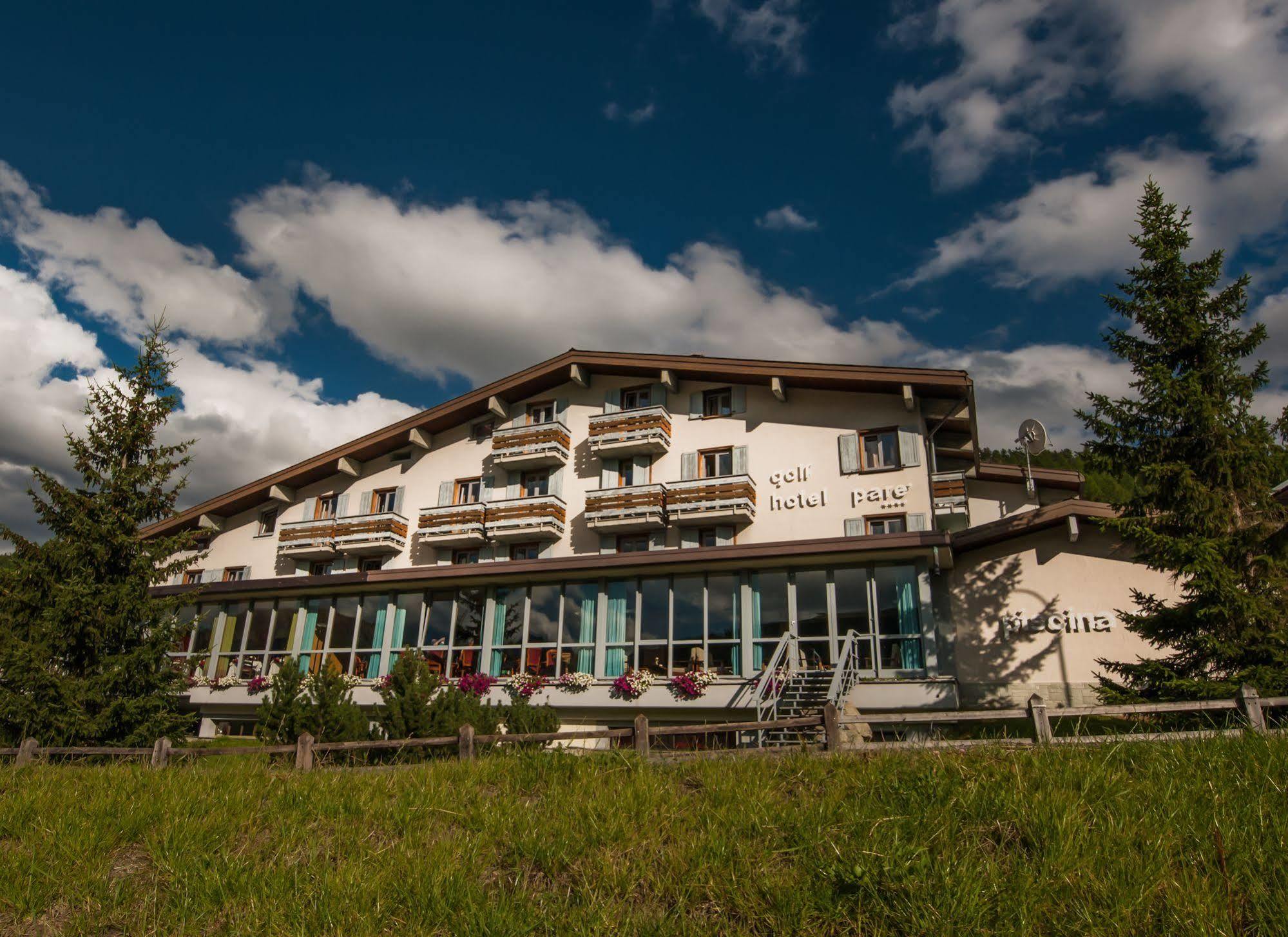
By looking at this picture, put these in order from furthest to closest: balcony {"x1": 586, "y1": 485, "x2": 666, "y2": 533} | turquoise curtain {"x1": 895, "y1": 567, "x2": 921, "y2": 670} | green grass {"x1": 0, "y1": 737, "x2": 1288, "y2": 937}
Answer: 1. balcony {"x1": 586, "y1": 485, "x2": 666, "y2": 533}
2. turquoise curtain {"x1": 895, "y1": 567, "x2": 921, "y2": 670}
3. green grass {"x1": 0, "y1": 737, "x2": 1288, "y2": 937}

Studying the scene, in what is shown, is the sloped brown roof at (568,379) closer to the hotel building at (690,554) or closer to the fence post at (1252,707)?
the hotel building at (690,554)

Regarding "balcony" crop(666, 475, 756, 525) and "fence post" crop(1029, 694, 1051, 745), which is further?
"balcony" crop(666, 475, 756, 525)

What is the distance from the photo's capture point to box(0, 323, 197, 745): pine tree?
17.3 m

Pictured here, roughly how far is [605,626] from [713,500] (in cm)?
468

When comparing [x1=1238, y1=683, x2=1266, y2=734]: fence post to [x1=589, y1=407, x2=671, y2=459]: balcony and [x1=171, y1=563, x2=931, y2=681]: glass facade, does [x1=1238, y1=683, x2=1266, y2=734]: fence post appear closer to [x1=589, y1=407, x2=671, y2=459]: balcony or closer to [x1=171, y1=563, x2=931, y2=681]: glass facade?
[x1=171, y1=563, x2=931, y2=681]: glass facade

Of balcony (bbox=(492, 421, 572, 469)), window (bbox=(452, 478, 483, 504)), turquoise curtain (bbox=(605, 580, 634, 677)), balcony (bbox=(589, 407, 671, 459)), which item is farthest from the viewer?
window (bbox=(452, 478, 483, 504))

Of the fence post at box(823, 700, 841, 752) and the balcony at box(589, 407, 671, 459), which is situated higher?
the balcony at box(589, 407, 671, 459)

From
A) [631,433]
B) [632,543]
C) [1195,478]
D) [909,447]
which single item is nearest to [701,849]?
[1195,478]

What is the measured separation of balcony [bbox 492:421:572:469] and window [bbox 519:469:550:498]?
342mm

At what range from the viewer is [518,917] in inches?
251

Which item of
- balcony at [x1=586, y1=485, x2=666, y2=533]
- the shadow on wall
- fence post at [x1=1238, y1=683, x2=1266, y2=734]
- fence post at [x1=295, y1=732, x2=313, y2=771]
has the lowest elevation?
fence post at [x1=295, y1=732, x2=313, y2=771]

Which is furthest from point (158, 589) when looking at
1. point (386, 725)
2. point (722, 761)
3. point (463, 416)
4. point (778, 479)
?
point (722, 761)

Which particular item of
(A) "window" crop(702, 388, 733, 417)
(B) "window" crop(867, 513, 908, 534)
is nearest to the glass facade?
(B) "window" crop(867, 513, 908, 534)

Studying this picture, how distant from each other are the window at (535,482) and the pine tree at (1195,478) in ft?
54.4
